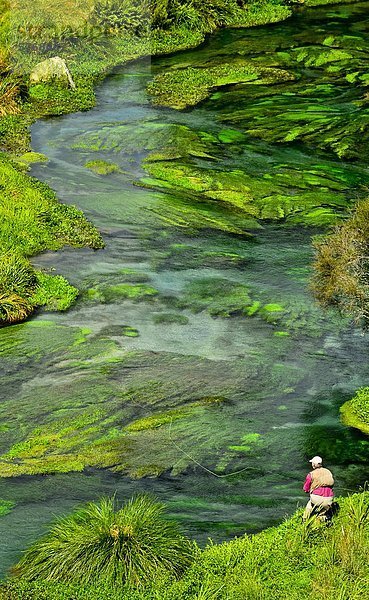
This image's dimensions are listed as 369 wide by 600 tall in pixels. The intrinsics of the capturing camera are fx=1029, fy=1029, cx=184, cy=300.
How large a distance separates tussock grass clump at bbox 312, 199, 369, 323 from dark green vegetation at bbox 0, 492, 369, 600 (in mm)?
5221

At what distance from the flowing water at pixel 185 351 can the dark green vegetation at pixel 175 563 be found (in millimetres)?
653

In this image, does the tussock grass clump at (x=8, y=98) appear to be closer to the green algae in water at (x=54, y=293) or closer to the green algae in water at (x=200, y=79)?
the green algae in water at (x=200, y=79)

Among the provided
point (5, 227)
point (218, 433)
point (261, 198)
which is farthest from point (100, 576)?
point (261, 198)

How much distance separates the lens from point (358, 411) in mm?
17703

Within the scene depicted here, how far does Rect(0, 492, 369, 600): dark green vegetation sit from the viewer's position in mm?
13109

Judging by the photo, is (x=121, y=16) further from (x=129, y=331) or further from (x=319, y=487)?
(x=319, y=487)

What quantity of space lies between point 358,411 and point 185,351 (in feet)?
11.9

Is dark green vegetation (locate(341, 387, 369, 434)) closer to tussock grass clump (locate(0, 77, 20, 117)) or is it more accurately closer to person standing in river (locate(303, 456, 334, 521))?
person standing in river (locate(303, 456, 334, 521))

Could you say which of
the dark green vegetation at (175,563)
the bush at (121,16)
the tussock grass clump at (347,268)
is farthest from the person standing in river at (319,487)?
the bush at (121,16)

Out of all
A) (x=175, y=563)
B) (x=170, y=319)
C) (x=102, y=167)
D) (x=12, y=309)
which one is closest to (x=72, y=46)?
(x=102, y=167)

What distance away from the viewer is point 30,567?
1343cm

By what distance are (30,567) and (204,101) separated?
21524mm

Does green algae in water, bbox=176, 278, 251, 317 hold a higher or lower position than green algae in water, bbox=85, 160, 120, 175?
lower

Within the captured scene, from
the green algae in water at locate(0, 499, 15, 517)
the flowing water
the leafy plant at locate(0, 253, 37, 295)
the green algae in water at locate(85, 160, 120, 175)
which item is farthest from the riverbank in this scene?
the green algae in water at locate(0, 499, 15, 517)
